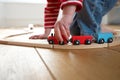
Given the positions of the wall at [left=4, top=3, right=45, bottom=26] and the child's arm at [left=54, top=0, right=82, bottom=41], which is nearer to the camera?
the child's arm at [left=54, top=0, right=82, bottom=41]

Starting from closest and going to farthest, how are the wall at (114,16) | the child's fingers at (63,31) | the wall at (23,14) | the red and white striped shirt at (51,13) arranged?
the child's fingers at (63,31) → the red and white striped shirt at (51,13) → the wall at (23,14) → the wall at (114,16)

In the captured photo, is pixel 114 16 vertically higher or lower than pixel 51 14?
higher

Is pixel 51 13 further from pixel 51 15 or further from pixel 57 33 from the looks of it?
pixel 57 33

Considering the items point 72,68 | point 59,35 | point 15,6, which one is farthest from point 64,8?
point 15,6

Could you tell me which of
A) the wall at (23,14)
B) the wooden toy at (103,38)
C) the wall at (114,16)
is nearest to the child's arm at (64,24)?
the wooden toy at (103,38)

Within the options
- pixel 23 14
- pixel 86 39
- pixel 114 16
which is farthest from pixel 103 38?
pixel 114 16

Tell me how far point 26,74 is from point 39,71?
0.03m

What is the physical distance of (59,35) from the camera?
628mm

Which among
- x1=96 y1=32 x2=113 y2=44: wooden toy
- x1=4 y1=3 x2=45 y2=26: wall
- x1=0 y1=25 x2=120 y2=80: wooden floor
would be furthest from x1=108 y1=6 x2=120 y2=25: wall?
x1=0 y1=25 x2=120 y2=80: wooden floor

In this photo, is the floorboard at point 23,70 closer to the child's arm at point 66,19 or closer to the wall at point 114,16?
the child's arm at point 66,19

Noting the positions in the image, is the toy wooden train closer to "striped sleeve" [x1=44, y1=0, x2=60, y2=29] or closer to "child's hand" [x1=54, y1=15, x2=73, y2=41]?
"child's hand" [x1=54, y1=15, x2=73, y2=41]

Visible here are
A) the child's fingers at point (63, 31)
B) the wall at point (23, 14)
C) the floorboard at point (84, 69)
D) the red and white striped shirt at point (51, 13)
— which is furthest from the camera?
the wall at point (23, 14)

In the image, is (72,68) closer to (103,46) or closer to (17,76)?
(17,76)

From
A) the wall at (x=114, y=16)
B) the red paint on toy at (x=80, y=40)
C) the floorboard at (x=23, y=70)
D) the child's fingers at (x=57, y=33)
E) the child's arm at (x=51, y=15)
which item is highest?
the wall at (x=114, y=16)
